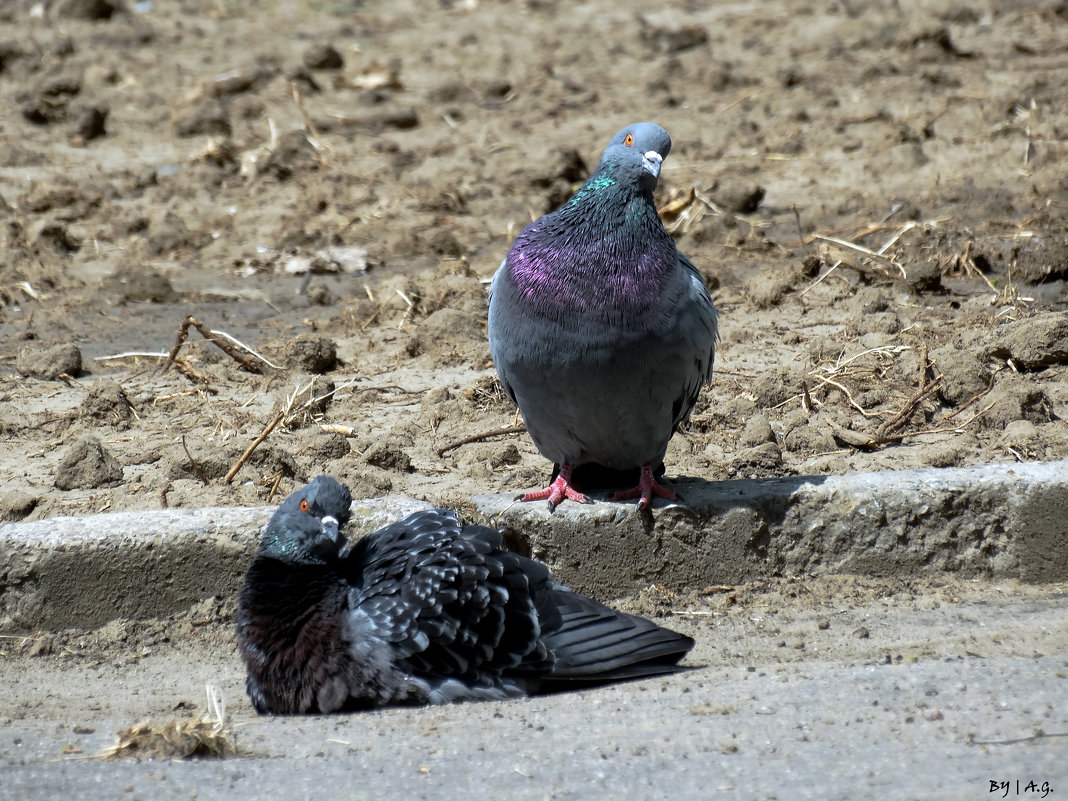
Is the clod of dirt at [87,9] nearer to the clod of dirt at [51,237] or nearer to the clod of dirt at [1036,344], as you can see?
the clod of dirt at [51,237]

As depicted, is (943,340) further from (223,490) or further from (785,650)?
(223,490)

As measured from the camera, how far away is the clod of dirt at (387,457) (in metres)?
4.50

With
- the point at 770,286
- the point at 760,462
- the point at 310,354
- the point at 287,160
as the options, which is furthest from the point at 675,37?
the point at 760,462

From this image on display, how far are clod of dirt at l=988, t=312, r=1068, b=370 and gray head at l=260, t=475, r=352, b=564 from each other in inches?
116

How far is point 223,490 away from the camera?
433cm

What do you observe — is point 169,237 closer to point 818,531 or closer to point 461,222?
point 461,222

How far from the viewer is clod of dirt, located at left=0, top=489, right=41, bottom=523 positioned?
420 cm

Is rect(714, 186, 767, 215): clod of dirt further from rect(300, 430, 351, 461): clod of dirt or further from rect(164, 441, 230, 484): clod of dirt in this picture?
rect(164, 441, 230, 484): clod of dirt

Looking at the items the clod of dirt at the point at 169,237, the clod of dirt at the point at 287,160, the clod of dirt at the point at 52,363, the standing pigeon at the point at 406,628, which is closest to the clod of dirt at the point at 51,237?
the clod of dirt at the point at 169,237

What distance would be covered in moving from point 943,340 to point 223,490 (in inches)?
123

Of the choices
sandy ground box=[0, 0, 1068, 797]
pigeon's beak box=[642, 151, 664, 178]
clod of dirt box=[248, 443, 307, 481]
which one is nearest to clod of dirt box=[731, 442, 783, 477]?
sandy ground box=[0, 0, 1068, 797]

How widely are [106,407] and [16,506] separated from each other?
0.91 metres

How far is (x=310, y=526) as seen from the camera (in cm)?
353

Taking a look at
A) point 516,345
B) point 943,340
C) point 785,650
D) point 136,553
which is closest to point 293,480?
point 136,553
